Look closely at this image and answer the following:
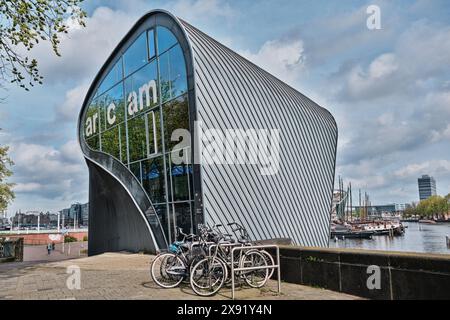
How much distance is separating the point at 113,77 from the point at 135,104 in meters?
3.73

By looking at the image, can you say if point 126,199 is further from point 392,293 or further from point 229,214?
point 392,293

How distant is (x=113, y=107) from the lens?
20797 millimetres

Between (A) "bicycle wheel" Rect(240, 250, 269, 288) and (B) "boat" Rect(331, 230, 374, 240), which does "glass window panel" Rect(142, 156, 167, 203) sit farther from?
(B) "boat" Rect(331, 230, 374, 240)

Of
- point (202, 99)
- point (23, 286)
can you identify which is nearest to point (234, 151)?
point (202, 99)

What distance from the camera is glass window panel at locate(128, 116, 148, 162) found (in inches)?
691

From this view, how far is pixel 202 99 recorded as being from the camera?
14516 mm

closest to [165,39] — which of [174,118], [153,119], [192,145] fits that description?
[153,119]

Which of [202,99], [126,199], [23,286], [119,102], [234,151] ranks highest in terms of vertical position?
[119,102]

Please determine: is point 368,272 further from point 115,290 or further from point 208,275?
point 115,290

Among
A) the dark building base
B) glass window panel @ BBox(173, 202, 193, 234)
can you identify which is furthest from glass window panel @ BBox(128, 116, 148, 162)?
glass window panel @ BBox(173, 202, 193, 234)

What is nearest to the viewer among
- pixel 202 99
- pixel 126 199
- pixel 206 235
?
pixel 206 235

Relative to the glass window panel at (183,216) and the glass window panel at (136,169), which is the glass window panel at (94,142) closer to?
the glass window panel at (136,169)
